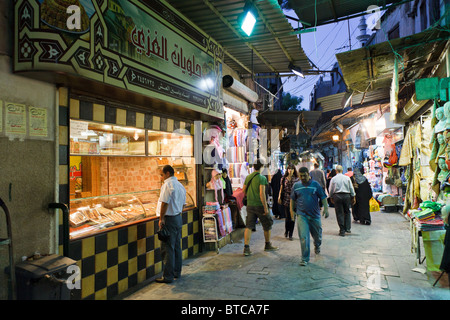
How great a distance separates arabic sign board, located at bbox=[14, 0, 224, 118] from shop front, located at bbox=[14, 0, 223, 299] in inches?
0.5

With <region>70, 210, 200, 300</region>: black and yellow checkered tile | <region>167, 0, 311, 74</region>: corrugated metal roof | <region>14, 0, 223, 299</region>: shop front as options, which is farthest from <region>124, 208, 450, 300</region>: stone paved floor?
<region>167, 0, 311, 74</region>: corrugated metal roof

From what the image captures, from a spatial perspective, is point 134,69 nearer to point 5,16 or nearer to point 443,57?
point 5,16

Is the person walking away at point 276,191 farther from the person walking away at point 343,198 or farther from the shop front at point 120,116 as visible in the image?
the shop front at point 120,116

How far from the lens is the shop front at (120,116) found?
3.64 meters

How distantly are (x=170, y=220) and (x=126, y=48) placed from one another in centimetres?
289

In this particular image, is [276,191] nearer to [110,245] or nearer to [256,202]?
[256,202]

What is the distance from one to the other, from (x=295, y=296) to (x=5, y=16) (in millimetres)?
5187

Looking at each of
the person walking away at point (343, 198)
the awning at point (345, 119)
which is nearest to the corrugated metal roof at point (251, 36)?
the person walking away at point (343, 198)

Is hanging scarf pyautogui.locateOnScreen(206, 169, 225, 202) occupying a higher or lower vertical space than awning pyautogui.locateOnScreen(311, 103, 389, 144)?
lower

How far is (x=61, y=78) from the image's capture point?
3.71 metres

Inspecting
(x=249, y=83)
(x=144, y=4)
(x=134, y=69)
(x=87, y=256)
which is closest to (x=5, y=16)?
(x=134, y=69)

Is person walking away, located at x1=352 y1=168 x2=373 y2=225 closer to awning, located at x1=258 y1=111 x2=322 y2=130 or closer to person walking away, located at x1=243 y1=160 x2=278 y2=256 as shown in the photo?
awning, located at x1=258 y1=111 x2=322 y2=130

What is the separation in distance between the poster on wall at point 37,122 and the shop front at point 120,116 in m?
0.23

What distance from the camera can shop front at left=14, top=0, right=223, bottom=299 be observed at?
3.64 m
